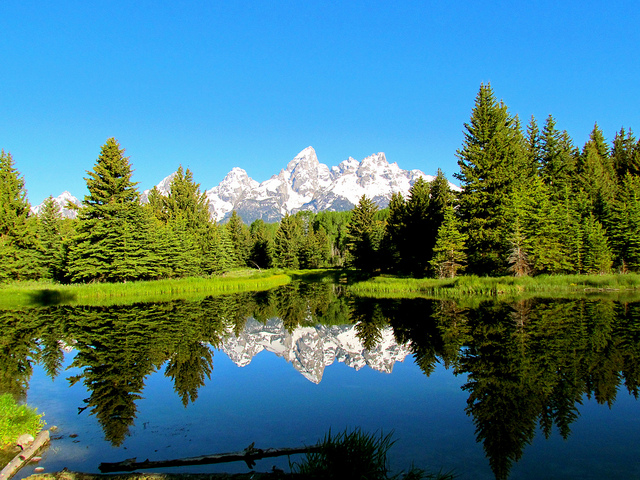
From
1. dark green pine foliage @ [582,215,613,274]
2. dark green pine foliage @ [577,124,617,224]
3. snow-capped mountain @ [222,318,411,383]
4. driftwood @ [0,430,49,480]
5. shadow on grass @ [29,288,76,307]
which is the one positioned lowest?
snow-capped mountain @ [222,318,411,383]

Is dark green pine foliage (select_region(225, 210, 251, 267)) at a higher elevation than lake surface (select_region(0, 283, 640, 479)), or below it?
higher

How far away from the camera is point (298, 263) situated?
90.2 m

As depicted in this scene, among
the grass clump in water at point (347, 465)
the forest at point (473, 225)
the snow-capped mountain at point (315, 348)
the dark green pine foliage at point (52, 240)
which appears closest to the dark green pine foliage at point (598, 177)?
the forest at point (473, 225)

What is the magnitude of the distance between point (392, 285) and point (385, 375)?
29129 millimetres

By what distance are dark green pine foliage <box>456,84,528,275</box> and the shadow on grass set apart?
129 feet

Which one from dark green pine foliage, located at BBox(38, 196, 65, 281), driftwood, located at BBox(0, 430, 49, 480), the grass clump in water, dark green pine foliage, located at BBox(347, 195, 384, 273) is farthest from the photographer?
dark green pine foliage, located at BBox(347, 195, 384, 273)

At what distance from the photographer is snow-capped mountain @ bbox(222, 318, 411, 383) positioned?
14867 millimetres

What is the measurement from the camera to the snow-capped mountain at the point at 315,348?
14867mm

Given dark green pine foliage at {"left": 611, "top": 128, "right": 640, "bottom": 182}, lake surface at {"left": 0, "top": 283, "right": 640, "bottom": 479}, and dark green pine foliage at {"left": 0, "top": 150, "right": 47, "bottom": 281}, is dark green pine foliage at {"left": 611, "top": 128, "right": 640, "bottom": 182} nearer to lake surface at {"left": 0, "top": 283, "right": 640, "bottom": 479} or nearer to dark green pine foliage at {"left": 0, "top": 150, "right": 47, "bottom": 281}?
lake surface at {"left": 0, "top": 283, "right": 640, "bottom": 479}

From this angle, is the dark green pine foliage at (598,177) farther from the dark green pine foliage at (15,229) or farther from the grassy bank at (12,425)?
the dark green pine foliage at (15,229)

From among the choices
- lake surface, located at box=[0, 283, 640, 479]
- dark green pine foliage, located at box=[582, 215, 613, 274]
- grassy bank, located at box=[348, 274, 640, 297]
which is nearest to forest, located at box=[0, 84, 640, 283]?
dark green pine foliage, located at box=[582, 215, 613, 274]

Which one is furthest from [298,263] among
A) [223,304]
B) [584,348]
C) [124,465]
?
[124,465]

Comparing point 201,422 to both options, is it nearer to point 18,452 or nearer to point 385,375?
point 18,452

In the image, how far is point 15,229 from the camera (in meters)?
44.8
